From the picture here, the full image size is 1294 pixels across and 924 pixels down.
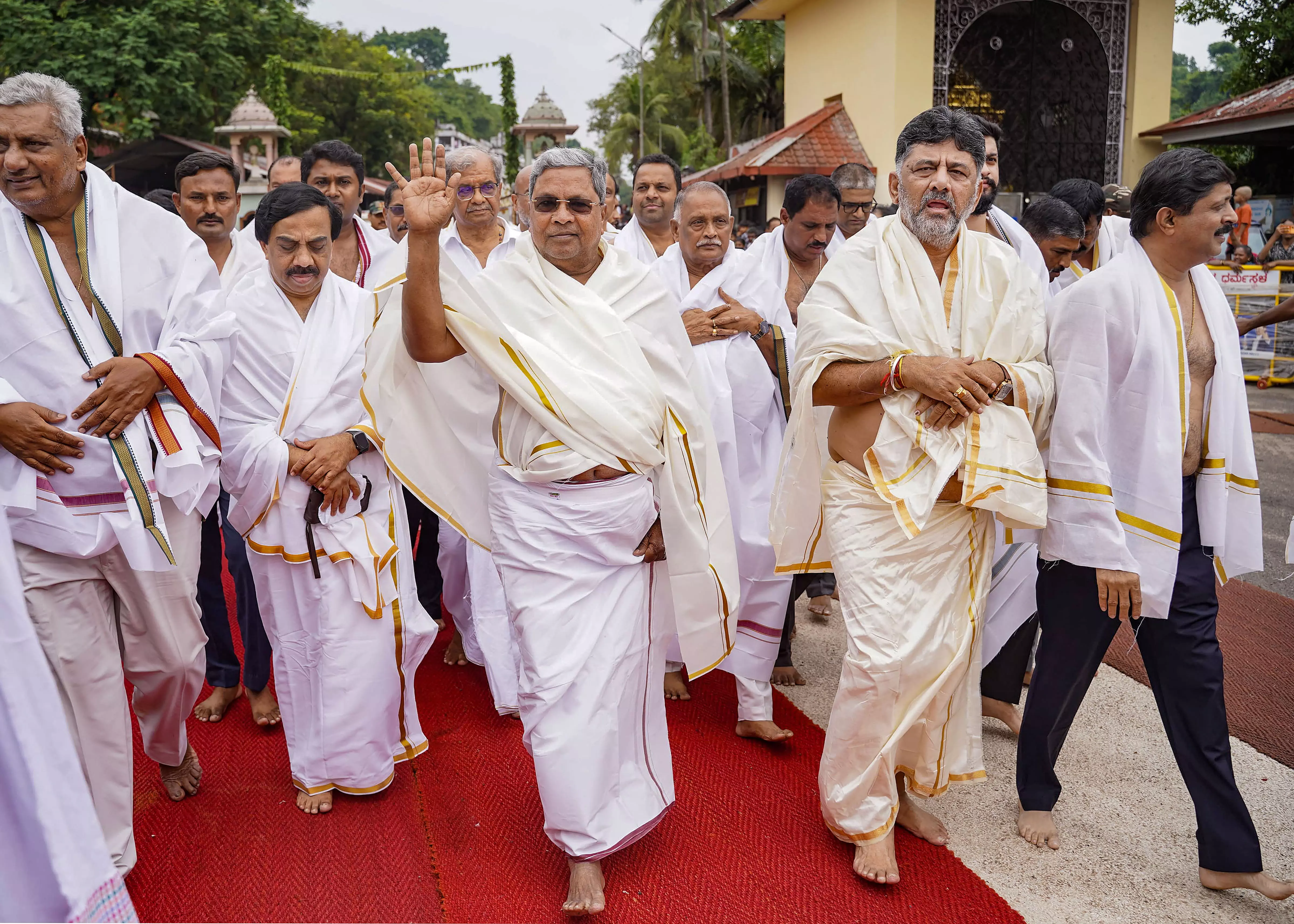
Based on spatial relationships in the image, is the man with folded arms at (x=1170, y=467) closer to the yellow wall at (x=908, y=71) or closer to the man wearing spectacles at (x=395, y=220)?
the man wearing spectacles at (x=395, y=220)

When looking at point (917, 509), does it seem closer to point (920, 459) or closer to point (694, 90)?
point (920, 459)

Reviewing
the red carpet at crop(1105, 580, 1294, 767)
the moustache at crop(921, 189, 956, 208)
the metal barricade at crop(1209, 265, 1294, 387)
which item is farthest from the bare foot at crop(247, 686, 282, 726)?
the metal barricade at crop(1209, 265, 1294, 387)

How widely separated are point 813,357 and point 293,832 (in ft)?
7.83

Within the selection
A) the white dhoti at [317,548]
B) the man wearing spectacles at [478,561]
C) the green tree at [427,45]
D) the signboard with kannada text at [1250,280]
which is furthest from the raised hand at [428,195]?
the green tree at [427,45]

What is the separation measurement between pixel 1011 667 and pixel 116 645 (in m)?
3.36

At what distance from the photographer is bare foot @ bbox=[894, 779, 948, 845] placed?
11.3 feet

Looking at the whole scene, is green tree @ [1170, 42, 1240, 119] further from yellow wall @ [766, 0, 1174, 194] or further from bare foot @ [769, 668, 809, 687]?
bare foot @ [769, 668, 809, 687]

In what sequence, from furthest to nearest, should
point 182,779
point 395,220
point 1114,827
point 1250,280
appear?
point 1250,280, point 395,220, point 182,779, point 1114,827

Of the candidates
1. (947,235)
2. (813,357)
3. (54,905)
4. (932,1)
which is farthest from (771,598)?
(932,1)

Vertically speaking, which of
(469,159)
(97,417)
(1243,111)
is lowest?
(97,417)

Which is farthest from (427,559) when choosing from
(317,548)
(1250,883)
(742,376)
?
(1250,883)

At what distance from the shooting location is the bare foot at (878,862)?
3.16m

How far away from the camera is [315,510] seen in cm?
363

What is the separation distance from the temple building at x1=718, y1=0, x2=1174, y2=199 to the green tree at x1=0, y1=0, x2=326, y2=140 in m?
15.3
